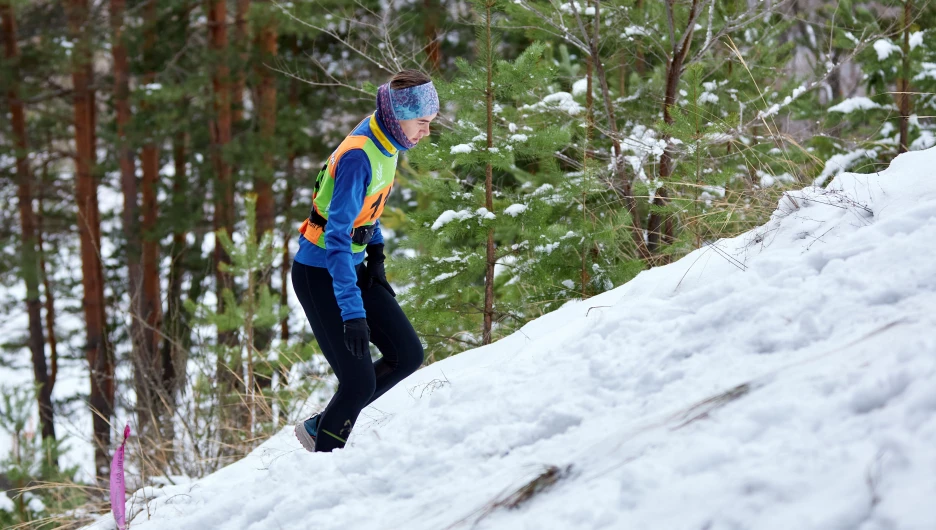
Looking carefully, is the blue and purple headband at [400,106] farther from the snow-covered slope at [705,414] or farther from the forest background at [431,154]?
the forest background at [431,154]

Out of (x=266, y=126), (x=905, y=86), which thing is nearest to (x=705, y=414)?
(x=905, y=86)

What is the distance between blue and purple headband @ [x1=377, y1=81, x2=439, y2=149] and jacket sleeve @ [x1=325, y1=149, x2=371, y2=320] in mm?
212

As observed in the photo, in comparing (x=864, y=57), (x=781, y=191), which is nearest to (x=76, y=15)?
(x=864, y=57)

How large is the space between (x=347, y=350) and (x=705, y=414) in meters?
1.52

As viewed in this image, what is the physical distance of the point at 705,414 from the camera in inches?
87.7

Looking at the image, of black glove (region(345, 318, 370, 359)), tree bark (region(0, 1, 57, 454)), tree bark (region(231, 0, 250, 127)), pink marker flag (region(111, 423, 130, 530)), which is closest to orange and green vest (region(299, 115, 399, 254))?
black glove (region(345, 318, 370, 359))

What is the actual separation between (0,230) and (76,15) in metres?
5.20

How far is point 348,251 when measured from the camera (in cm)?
299

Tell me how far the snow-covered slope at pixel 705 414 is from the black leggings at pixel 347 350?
0.14m

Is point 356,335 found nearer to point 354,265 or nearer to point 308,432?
point 354,265

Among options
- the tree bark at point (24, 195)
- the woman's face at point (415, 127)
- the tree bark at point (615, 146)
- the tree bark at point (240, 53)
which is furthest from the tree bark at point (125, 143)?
the woman's face at point (415, 127)

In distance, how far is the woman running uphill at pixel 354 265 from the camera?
2982 mm

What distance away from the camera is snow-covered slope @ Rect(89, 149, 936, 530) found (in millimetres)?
1877

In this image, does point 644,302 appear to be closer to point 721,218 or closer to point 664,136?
point 721,218
